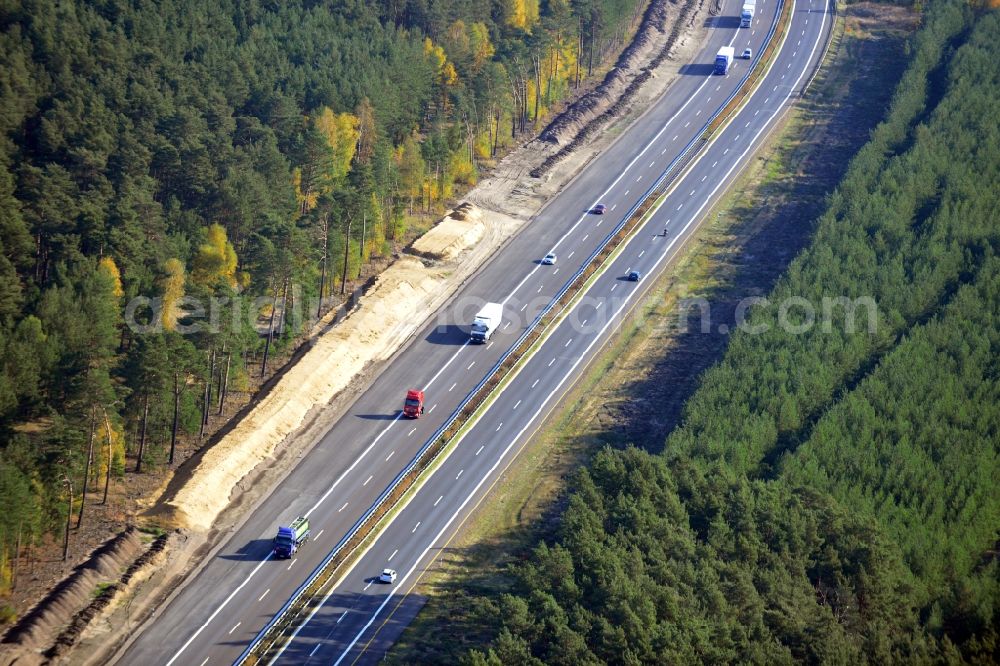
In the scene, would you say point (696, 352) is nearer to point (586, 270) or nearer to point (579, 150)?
point (586, 270)

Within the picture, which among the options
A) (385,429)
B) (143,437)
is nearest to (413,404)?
(385,429)

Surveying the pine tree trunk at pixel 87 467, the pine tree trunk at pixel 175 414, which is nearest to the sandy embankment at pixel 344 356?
the pine tree trunk at pixel 175 414

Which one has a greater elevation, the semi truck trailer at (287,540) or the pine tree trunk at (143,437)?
the pine tree trunk at (143,437)

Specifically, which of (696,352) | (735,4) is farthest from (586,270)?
(735,4)

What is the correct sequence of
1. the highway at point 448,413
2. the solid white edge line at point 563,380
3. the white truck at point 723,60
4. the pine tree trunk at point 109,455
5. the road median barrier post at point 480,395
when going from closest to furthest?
the road median barrier post at point 480,395 → the highway at point 448,413 → the solid white edge line at point 563,380 → the pine tree trunk at point 109,455 → the white truck at point 723,60

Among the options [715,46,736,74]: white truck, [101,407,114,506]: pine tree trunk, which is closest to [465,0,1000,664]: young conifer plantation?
[101,407,114,506]: pine tree trunk

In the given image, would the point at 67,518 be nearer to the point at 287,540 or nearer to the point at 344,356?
the point at 287,540

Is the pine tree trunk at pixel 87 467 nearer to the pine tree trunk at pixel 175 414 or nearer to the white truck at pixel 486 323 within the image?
the pine tree trunk at pixel 175 414
